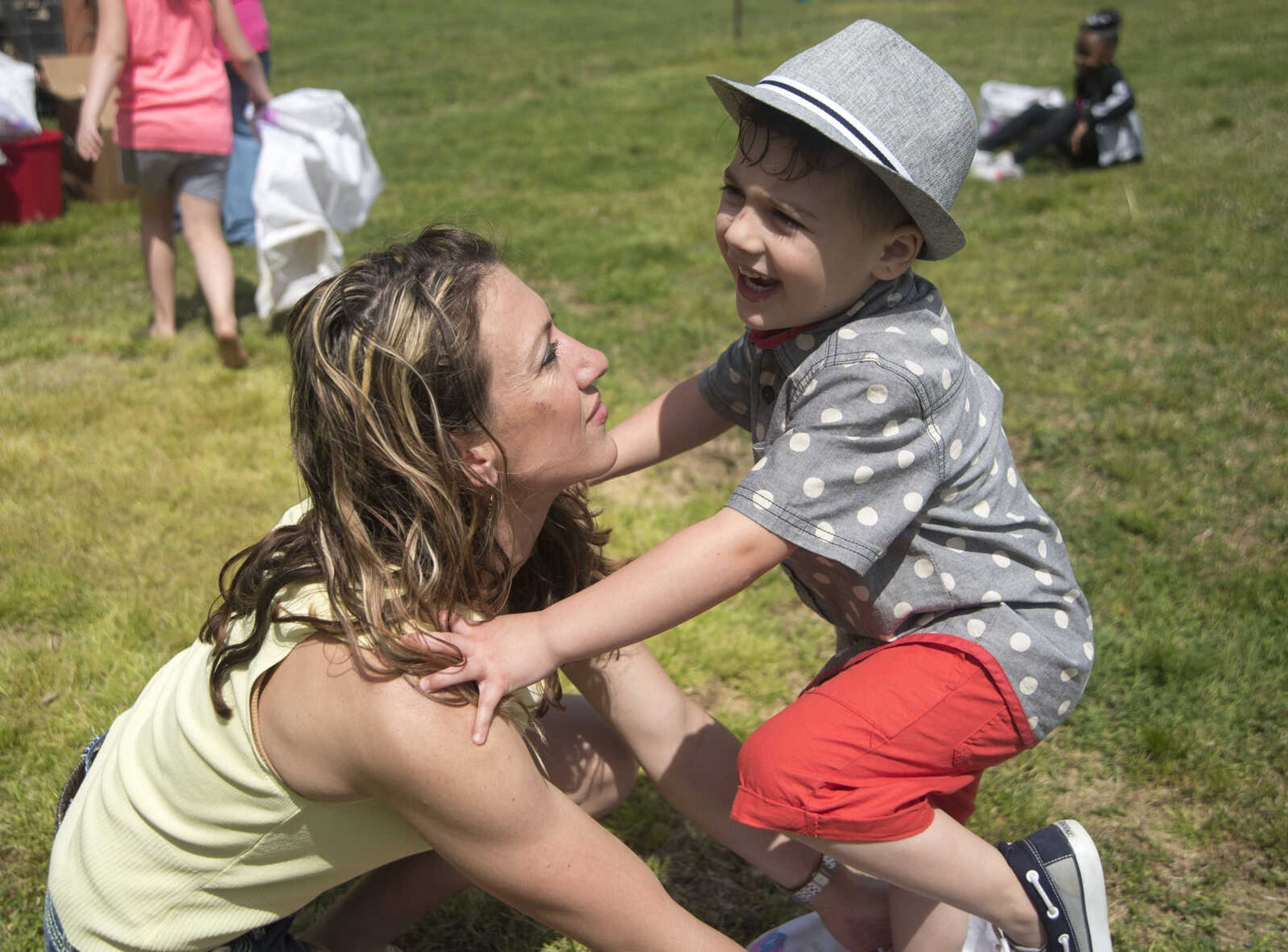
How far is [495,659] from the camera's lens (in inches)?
62.6

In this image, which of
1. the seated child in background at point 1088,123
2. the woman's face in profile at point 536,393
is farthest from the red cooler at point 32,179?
the woman's face in profile at point 536,393

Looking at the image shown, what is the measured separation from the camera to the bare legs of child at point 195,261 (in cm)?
473

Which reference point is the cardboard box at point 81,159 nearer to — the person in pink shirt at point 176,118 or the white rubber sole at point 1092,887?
the person in pink shirt at point 176,118

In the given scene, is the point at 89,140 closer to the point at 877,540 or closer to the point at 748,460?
the point at 748,460

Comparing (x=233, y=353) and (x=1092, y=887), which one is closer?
(x=1092, y=887)

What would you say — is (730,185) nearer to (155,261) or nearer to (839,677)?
(839,677)

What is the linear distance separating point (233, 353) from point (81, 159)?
3.57 metres

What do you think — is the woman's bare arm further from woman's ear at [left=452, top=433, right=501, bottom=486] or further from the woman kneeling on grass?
woman's ear at [left=452, top=433, right=501, bottom=486]

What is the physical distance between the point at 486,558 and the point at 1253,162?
6.98 m

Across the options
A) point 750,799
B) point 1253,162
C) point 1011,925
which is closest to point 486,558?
point 750,799

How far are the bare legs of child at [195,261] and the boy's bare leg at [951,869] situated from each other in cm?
373

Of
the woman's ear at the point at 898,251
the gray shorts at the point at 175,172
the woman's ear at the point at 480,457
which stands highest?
the woman's ear at the point at 898,251

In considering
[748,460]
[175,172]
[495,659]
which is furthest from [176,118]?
[495,659]

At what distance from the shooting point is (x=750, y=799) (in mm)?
1771
